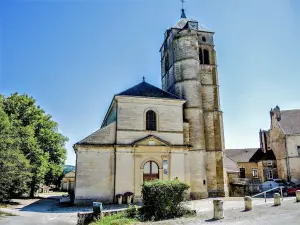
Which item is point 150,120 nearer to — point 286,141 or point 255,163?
point 286,141

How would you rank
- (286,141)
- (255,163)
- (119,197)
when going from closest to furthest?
1. (119,197)
2. (286,141)
3. (255,163)

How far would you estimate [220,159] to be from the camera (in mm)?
25516

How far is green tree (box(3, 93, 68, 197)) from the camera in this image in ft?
90.8

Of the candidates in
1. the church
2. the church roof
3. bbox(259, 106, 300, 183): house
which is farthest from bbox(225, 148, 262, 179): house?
the church roof

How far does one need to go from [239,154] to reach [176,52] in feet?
94.8

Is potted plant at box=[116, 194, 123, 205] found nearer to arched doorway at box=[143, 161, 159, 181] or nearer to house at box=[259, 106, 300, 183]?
arched doorway at box=[143, 161, 159, 181]

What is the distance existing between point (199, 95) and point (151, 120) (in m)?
5.83

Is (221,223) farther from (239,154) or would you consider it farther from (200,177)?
(239,154)

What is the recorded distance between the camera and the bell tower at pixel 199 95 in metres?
24.6

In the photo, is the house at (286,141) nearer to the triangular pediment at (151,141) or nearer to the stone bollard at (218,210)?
the triangular pediment at (151,141)

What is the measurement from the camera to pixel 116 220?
41.8 feet

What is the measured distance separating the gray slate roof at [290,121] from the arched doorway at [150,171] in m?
19.8

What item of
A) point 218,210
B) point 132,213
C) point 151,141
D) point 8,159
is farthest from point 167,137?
point 8,159

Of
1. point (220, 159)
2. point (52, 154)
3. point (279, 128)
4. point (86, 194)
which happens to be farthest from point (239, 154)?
point (86, 194)
